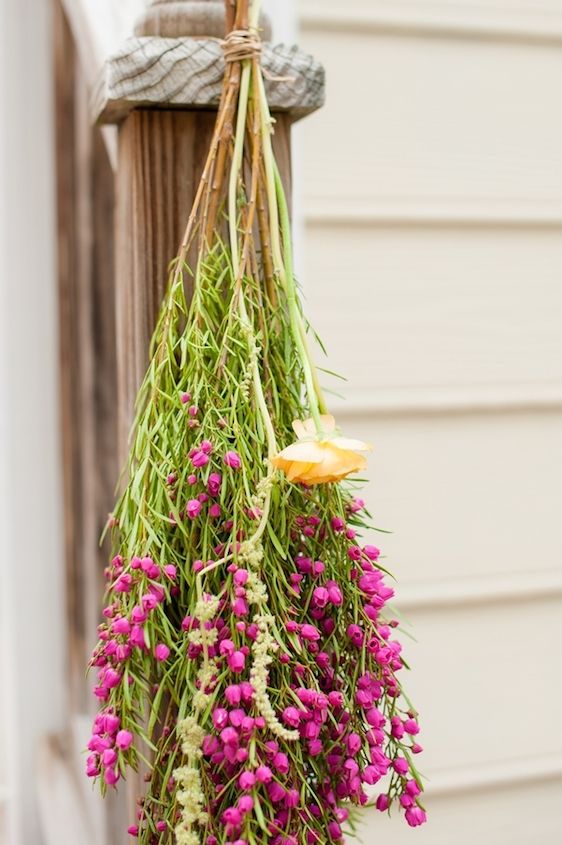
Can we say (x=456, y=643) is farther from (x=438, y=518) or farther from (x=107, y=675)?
(x=107, y=675)

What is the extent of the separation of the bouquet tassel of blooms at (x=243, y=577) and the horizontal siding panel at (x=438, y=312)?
1.62 feet


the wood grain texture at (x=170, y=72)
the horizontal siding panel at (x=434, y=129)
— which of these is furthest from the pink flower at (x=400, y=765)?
the horizontal siding panel at (x=434, y=129)

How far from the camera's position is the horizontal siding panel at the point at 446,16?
3.81ft

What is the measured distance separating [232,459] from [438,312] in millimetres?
708

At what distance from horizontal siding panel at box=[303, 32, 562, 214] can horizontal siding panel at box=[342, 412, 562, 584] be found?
0.99ft

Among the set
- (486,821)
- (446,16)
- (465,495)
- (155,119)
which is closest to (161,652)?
(155,119)

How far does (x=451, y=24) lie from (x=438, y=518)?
68 cm

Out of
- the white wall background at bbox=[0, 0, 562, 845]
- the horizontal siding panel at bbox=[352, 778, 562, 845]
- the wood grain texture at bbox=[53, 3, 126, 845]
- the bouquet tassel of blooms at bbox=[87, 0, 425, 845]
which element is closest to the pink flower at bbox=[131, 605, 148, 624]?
the bouquet tassel of blooms at bbox=[87, 0, 425, 845]

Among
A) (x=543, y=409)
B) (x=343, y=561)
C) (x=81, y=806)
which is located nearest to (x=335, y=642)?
(x=343, y=561)

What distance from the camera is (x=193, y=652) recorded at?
571mm

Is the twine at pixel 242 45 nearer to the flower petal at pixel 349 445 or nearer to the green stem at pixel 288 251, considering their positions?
the green stem at pixel 288 251

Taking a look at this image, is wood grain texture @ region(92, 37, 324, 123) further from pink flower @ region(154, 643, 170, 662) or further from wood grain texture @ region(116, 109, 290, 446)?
pink flower @ region(154, 643, 170, 662)

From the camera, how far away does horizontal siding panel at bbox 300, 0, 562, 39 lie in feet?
3.81

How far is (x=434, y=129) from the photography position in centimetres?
122
